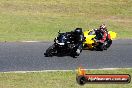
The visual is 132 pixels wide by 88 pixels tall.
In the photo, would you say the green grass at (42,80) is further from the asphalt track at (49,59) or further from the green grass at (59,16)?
the green grass at (59,16)

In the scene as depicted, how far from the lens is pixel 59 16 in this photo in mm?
34250

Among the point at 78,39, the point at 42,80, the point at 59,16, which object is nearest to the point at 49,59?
the point at 78,39

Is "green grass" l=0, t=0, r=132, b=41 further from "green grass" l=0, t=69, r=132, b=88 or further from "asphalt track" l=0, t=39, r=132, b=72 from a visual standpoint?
"green grass" l=0, t=69, r=132, b=88

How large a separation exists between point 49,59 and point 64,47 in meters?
0.95

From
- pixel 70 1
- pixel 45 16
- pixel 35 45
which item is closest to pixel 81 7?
pixel 70 1

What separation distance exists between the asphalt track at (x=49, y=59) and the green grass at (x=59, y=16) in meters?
3.82

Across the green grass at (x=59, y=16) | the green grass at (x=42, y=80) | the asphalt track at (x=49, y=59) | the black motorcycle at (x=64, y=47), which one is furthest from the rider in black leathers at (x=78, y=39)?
the green grass at (x=59, y=16)

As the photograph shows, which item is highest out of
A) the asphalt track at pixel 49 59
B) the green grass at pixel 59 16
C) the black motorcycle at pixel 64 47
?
the black motorcycle at pixel 64 47

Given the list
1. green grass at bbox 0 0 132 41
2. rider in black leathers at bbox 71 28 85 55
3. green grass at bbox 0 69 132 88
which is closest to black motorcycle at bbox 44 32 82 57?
rider in black leathers at bbox 71 28 85 55

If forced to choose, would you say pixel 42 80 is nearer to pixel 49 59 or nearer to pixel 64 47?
pixel 49 59

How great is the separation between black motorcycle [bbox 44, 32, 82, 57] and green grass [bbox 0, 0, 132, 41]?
5.17 metres

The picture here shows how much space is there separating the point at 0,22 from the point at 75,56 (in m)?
12.4

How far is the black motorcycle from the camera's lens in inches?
765

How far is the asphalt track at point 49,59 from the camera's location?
17.8m
